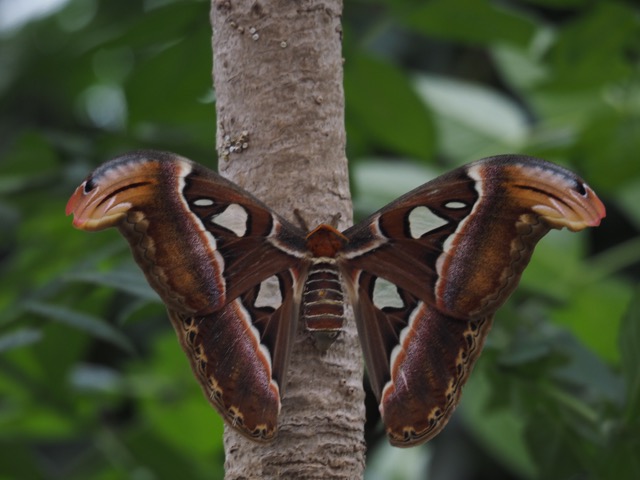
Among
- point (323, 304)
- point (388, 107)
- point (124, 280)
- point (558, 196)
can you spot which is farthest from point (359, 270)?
point (388, 107)

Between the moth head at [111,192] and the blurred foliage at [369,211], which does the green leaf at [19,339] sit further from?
the moth head at [111,192]

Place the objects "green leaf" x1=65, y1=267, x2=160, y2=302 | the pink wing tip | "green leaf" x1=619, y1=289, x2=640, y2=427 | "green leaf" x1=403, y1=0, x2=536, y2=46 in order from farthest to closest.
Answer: "green leaf" x1=403, y1=0, x2=536, y2=46
"green leaf" x1=619, y1=289, x2=640, y2=427
"green leaf" x1=65, y1=267, x2=160, y2=302
the pink wing tip

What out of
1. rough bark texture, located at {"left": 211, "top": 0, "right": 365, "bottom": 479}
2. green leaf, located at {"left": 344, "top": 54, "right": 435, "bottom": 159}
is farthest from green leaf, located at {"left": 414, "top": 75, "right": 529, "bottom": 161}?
rough bark texture, located at {"left": 211, "top": 0, "right": 365, "bottom": 479}

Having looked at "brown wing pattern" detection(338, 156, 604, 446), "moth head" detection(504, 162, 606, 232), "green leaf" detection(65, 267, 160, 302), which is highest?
"moth head" detection(504, 162, 606, 232)

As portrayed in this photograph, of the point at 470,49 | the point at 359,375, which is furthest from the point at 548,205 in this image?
the point at 470,49

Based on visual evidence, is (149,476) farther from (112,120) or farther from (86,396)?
(112,120)

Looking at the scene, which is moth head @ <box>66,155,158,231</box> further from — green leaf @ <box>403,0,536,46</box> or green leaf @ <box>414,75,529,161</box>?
green leaf @ <box>414,75,529,161</box>

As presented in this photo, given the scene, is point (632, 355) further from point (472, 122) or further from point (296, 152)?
point (472, 122)

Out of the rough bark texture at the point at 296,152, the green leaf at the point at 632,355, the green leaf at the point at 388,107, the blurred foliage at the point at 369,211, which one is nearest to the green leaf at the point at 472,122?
the blurred foliage at the point at 369,211
